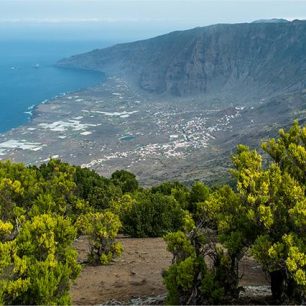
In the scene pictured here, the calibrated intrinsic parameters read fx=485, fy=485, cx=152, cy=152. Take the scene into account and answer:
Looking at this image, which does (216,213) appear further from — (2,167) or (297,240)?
(2,167)

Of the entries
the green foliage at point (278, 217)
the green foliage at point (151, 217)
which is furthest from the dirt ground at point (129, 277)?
the green foliage at point (278, 217)

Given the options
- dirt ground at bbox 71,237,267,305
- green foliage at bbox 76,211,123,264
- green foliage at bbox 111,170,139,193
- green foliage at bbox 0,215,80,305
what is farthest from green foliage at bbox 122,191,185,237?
green foliage at bbox 111,170,139,193

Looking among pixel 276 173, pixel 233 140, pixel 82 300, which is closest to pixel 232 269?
pixel 276 173

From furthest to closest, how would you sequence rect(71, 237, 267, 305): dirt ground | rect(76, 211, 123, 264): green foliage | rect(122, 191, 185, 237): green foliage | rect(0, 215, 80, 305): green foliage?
rect(122, 191, 185, 237): green foliage
rect(76, 211, 123, 264): green foliage
rect(71, 237, 267, 305): dirt ground
rect(0, 215, 80, 305): green foliage

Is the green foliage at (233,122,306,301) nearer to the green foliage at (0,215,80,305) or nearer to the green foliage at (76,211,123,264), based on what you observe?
the green foliage at (0,215,80,305)

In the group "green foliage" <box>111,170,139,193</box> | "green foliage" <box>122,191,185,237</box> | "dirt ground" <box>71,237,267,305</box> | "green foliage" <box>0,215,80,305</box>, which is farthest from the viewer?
"green foliage" <box>111,170,139,193</box>

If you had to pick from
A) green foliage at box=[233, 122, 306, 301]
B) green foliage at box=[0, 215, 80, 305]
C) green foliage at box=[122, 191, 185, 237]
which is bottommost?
green foliage at box=[122, 191, 185, 237]

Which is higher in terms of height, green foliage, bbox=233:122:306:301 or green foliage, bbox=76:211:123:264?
green foliage, bbox=233:122:306:301
